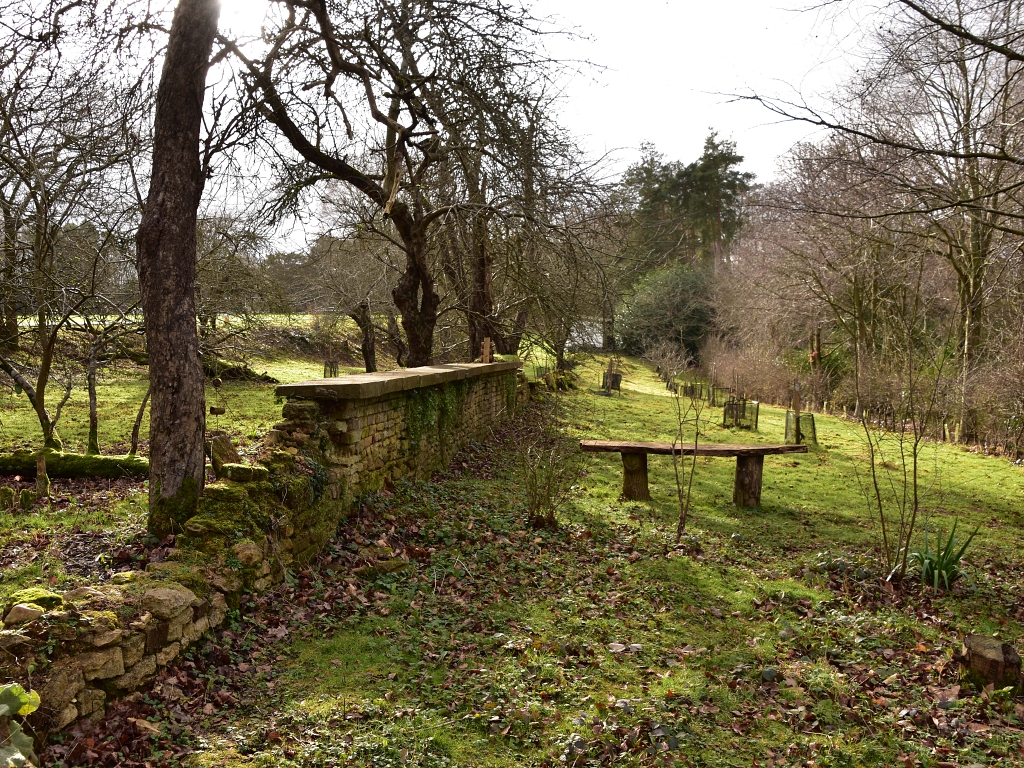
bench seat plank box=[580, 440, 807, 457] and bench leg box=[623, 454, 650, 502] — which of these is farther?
bench leg box=[623, 454, 650, 502]

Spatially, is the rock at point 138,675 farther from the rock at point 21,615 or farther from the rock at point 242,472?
the rock at point 242,472

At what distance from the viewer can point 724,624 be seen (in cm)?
511

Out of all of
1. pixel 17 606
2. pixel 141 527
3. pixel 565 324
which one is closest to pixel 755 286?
pixel 565 324

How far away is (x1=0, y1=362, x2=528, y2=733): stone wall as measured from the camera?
3010 millimetres

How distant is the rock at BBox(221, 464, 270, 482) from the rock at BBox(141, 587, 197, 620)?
134cm

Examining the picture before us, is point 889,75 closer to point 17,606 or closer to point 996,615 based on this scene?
point 996,615

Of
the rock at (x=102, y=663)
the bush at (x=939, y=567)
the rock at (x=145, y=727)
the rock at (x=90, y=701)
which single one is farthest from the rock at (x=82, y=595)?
the bush at (x=939, y=567)

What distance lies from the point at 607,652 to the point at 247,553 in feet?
8.32

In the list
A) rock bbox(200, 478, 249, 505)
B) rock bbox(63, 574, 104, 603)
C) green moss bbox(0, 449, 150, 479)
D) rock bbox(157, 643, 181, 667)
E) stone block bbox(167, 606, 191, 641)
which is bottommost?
rock bbox(157, 643, 181, 667)

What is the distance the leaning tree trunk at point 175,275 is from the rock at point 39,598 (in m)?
1.63

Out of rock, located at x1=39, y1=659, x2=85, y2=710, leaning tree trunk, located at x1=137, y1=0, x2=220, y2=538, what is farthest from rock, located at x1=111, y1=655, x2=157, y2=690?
leaning tree trunk, located at x1=137, y1=0, x2=220, y2=538

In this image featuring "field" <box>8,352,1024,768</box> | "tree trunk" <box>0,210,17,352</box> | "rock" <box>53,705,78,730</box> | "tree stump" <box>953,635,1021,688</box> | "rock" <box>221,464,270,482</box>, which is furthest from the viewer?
Result: "tree trunk" <box>0,210,17,352</box>

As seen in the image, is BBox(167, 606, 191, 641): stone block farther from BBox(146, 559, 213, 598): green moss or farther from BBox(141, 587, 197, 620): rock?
BBox(146, 559, 213, 598): green moss

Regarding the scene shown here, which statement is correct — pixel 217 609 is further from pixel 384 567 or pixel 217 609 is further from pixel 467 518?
pixel 467 518
